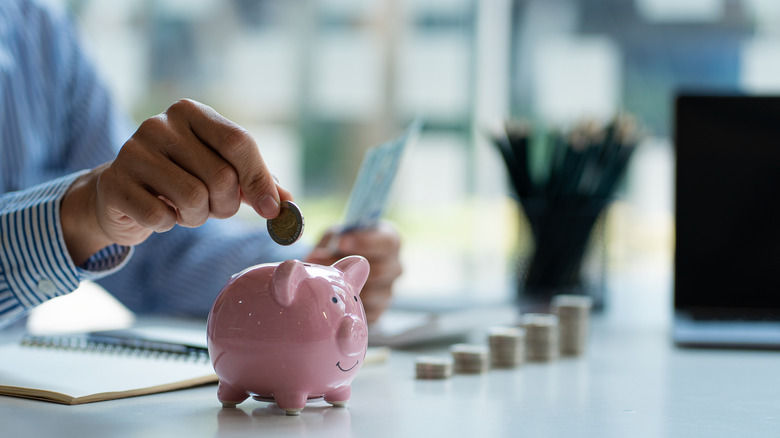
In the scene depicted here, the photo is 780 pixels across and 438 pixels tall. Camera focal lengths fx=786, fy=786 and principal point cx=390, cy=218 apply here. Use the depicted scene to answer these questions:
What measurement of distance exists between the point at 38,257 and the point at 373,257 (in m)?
0.40

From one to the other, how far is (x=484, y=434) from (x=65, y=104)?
3.59 ft

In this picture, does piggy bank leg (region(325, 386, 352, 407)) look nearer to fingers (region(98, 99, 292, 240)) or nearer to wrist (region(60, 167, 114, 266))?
fingers (region(98, 99, 292, 240))

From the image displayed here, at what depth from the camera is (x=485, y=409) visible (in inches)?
25.0

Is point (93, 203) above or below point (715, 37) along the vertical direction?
below

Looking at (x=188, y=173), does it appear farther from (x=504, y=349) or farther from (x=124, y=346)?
(x=504, y=349)

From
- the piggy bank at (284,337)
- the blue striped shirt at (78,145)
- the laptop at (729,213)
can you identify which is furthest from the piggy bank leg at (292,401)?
the laptop at (729,213)

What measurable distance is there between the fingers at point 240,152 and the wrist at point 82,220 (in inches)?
6.3

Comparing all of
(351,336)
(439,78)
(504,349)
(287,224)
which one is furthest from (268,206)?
(439,78)

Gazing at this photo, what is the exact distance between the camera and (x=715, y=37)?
7.66 feet

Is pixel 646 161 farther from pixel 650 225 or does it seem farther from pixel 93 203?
pixel 93 203

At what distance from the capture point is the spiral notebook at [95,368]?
24.7 inches

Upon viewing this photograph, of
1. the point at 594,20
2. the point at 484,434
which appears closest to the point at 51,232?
the point at 484,434

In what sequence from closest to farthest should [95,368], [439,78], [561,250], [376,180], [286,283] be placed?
[286,283], [95,368], [376,180], [561,250], [439,78]

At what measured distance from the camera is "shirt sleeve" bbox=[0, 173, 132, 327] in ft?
2.63
